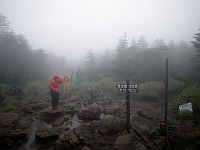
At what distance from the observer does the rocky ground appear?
5.45 meters

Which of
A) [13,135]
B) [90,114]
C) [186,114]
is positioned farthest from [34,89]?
[186,114]

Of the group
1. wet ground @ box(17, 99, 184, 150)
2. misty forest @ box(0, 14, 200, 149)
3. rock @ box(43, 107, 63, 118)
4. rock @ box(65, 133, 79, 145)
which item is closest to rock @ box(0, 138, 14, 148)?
wet ground @ box(17, 99, 184, 150)

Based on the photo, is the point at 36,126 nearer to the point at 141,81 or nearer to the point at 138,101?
the point at 138,101

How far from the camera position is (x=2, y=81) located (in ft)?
51.7

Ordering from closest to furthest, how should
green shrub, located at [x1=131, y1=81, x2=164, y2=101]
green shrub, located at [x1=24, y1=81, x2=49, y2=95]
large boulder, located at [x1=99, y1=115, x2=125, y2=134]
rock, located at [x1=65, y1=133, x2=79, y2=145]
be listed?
1. rock, located at [x1=65, y1=133, x2=79, y2=145]
2. large boulder, located at [x1=99, y1=115, x2=125, y2=134]
3. green shrub, located at [x1=131, y1=81, x2=164, y2=101]
4. green shrub, located at [x1=24, y1=81, x2=49, y2=95]

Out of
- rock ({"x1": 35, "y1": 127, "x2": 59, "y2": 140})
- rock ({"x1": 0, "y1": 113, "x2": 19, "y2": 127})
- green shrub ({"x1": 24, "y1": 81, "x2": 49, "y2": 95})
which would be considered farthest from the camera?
green shrub ({"x1": 24, "y1": 81, "x2": 49, "y2": 95})

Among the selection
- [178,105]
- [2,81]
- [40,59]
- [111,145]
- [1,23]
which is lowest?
[111,145]

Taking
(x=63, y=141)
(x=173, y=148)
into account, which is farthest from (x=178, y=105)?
(x=63, y=141)

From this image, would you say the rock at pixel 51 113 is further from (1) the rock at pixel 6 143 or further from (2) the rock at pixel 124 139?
(2) the rock at pixel 124 139

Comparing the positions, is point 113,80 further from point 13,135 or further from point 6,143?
point 6,143

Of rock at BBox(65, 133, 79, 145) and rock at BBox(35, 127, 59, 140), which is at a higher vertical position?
rock at BBox(35, 127, 59, 140)

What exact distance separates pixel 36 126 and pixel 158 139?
20.3 ft

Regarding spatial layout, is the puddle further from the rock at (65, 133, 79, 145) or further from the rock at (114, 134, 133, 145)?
the rock at (114, 134, 133, 145)

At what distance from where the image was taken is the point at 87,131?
6.85 metres
